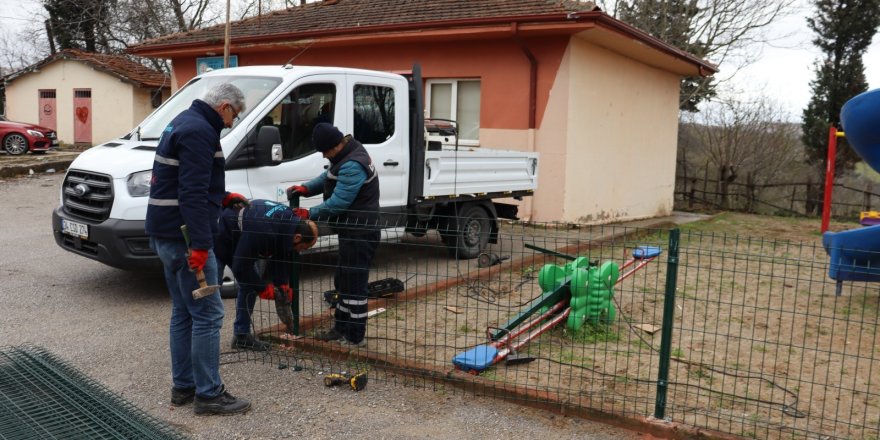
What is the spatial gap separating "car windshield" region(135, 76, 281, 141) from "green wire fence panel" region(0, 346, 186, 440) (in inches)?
108

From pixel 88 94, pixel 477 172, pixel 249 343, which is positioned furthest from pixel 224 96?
pixel 88 94

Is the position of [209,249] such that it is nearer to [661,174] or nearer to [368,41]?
[368,41]

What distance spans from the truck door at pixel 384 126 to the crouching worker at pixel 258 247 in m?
2.53

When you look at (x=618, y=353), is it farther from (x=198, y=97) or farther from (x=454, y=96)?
(x=454, y=96)

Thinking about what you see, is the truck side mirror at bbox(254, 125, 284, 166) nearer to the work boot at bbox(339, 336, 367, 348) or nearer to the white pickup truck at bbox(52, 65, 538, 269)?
the white pickup truck at bbox(52, 65, 538, 269)

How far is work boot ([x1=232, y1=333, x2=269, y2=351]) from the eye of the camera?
212 inches

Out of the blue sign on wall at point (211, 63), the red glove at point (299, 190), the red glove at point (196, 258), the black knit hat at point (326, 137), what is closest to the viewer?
the red glove at point (196, 258)

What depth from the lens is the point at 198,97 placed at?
24.7 feet

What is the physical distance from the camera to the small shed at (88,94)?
2467 centimetres

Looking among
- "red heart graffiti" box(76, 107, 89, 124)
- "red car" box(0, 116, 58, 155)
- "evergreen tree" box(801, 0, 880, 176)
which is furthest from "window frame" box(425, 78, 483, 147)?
"evergreen tree" box(801, 0, 880, 176)

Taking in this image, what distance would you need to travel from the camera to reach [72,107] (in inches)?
1038

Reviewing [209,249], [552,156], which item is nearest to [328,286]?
[209,249]

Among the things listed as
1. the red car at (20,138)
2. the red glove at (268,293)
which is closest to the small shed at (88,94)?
the red car at (20,138)

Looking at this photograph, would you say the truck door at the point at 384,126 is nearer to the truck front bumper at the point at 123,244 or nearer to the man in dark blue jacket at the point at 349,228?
the man in dark blue jacket at the point at 349,228
